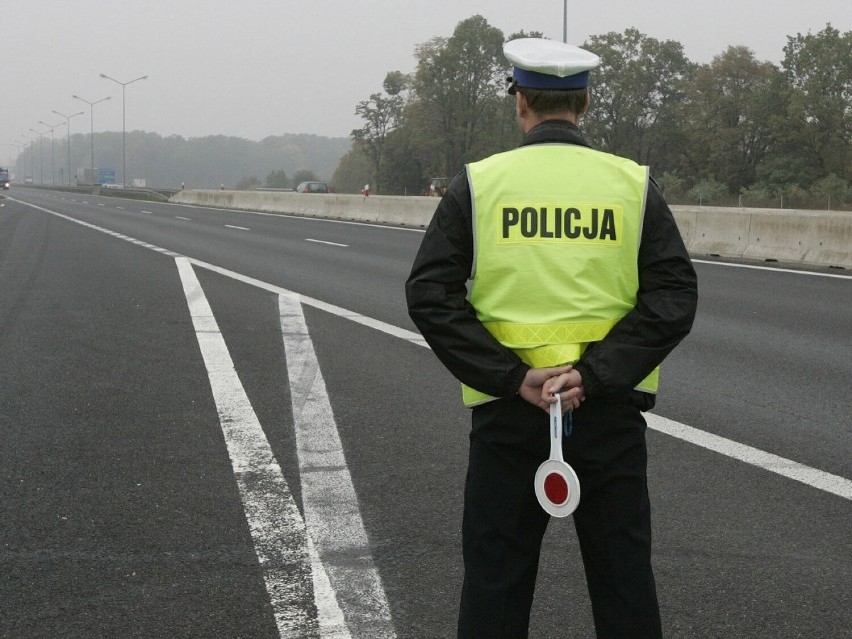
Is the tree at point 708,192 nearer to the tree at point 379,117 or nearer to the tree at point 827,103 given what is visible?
the tree at point 827,103

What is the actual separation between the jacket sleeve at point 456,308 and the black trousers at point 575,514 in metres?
0.09

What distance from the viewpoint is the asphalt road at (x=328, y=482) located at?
371cm

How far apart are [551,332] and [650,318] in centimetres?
24

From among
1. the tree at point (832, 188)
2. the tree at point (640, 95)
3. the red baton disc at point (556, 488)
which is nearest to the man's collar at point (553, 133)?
the red baton disc at point (556, 488)

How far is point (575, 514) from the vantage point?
2.61 m

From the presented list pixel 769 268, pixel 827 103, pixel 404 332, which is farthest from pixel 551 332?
pixel 827 103

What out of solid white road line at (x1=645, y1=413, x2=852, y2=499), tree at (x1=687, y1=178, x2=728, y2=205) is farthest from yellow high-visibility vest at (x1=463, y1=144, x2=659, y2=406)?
tree at (x1=687, y1=178, x2=728, y2=205)

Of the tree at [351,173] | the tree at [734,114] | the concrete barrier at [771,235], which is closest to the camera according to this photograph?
the concrete barrier at [771,235]

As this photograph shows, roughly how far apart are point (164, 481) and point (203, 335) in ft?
15.0

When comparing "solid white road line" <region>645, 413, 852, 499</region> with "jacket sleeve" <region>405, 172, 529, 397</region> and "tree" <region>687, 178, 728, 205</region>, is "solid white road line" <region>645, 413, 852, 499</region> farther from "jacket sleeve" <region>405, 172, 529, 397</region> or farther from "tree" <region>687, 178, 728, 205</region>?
"tree" <region>687, 178, 728, 205</region>

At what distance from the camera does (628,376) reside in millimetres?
2549

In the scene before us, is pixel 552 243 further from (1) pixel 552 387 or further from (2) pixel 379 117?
(2) pixel 379 117

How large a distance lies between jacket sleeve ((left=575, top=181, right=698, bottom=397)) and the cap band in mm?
309

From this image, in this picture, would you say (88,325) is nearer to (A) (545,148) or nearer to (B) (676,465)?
(B) (676,465)
